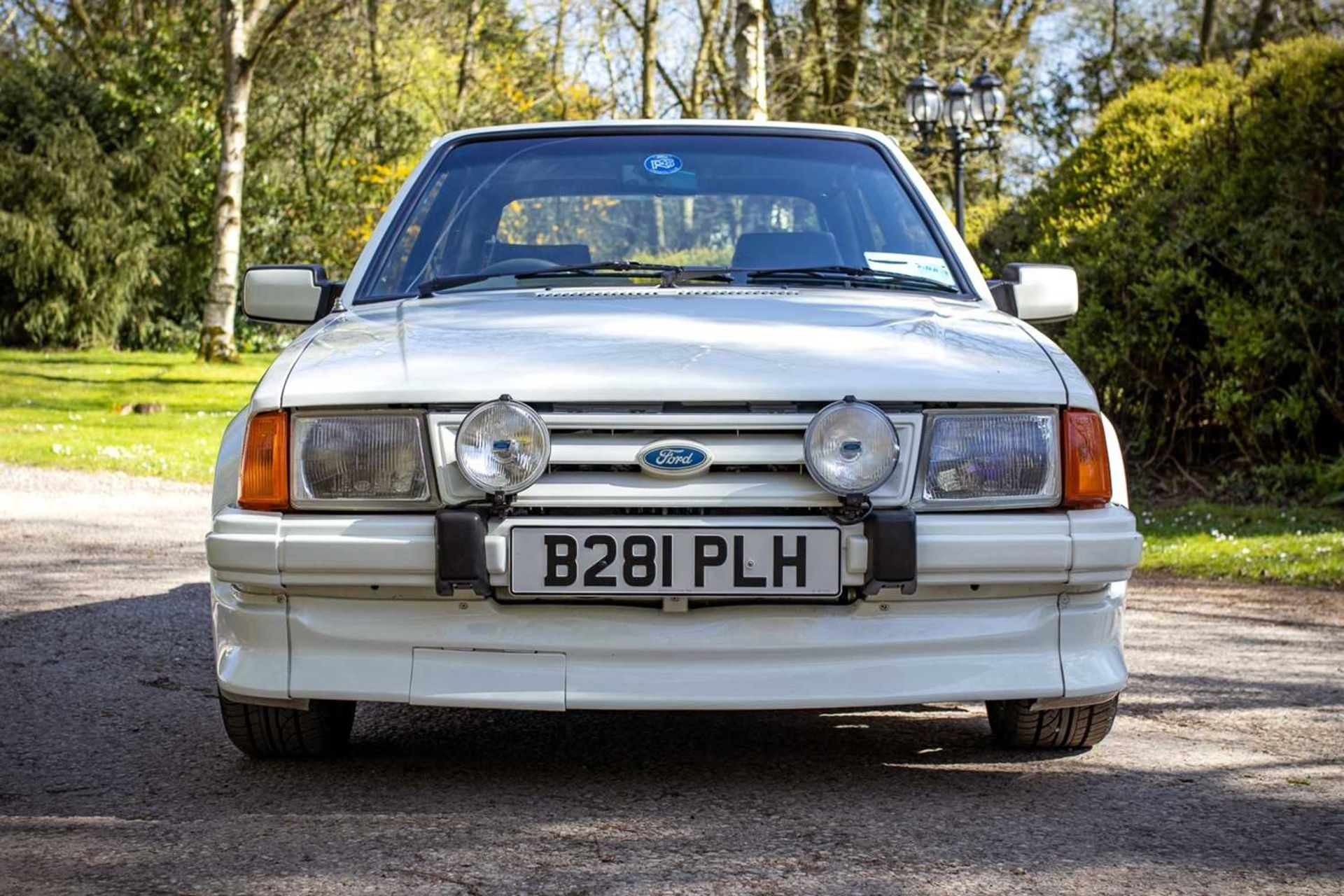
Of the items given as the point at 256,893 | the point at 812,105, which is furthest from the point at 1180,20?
the point at 256,893

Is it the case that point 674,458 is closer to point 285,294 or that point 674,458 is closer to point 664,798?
point 664,798

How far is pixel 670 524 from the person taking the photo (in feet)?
11.1

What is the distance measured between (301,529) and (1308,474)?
895 centimetres

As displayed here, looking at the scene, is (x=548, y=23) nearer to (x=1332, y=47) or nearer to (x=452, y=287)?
(x=1332, y=47)

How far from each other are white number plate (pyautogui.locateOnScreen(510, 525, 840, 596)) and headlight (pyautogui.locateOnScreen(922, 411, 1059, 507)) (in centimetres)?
34

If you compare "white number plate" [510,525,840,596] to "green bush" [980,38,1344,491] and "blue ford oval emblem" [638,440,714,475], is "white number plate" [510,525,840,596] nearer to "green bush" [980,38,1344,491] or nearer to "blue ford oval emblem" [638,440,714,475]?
"blue ford oval emblem" [638,440,714,475]

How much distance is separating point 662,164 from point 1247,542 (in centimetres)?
582

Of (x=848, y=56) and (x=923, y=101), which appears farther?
(x=848, y=56)

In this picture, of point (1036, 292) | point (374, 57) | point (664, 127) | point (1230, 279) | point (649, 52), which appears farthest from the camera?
point (374, 57)

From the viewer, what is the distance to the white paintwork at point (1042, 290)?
4820mm

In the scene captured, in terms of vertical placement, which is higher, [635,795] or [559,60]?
[559,60]

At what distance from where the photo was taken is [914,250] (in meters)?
4.72

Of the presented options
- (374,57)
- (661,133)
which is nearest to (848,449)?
(661,133)

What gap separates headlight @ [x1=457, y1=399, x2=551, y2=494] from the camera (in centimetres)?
339
